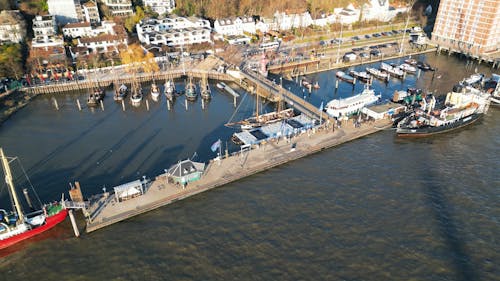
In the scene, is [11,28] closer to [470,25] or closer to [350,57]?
[350,57]

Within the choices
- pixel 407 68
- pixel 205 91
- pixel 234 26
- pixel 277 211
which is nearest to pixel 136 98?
pixel 205 91

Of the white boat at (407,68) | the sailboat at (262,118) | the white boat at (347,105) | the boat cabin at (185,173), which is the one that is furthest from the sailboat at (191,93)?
the white boat at (407,68)

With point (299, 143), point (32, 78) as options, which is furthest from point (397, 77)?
point (32, 78)

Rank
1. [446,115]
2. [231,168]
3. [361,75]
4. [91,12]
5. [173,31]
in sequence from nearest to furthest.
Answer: [231,168] < [446,115] < [361,75] < [173,31] < [91,12]

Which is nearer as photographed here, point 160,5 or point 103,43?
point 103,43

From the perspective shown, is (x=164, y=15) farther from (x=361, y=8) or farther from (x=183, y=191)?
(x=183, y=191)

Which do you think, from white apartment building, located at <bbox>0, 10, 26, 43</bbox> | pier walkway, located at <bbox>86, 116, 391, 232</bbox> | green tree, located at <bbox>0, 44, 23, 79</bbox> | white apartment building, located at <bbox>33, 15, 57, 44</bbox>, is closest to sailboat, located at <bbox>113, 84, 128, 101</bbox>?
green tree, located at <bbox>0, 44, 23, 79</bbox>

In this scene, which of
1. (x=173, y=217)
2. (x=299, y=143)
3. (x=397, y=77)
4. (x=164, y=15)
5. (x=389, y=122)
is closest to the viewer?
(x=173, y=217)
